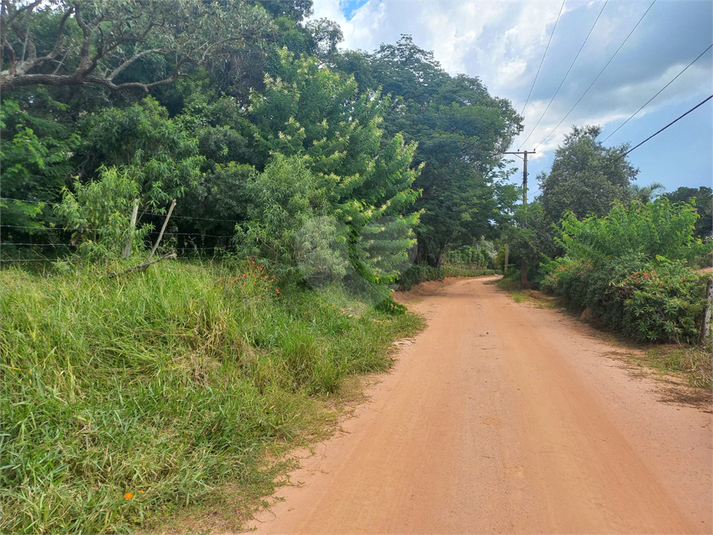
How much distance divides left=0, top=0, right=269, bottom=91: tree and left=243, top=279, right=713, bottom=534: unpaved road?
9.23m

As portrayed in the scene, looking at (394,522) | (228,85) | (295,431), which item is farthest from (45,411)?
(228,85)

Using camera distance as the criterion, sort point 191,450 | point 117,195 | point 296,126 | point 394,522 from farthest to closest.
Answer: point 296,126 → point 117,195 → point 191,450 → point 394,522

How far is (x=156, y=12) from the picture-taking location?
9.76m

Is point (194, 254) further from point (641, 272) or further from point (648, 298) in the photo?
point (641, 272)

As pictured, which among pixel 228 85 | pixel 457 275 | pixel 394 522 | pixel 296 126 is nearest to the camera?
pixel 394 522

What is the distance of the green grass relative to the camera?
279 cm

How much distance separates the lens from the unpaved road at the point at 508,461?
2.78m

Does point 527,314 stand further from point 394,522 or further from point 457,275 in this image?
point 457,275

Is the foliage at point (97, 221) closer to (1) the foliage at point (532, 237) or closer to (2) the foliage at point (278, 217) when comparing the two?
(2) the foliage at point (278, 217)

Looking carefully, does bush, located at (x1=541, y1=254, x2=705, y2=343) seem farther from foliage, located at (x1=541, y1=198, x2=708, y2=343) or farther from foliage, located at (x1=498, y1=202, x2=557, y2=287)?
foliage, located at (x1=498, y1=202, x2=557, y2=287)

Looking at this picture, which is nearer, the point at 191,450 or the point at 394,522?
the point at 394,522

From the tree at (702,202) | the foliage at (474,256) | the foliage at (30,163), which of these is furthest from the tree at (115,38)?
the foliage at (474,256)

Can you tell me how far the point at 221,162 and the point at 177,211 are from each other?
2.07 m

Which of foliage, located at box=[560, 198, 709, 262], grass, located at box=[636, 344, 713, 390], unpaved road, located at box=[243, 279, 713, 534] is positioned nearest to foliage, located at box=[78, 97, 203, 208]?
unpaved road, located at box=[243, 279, 713, 534]
